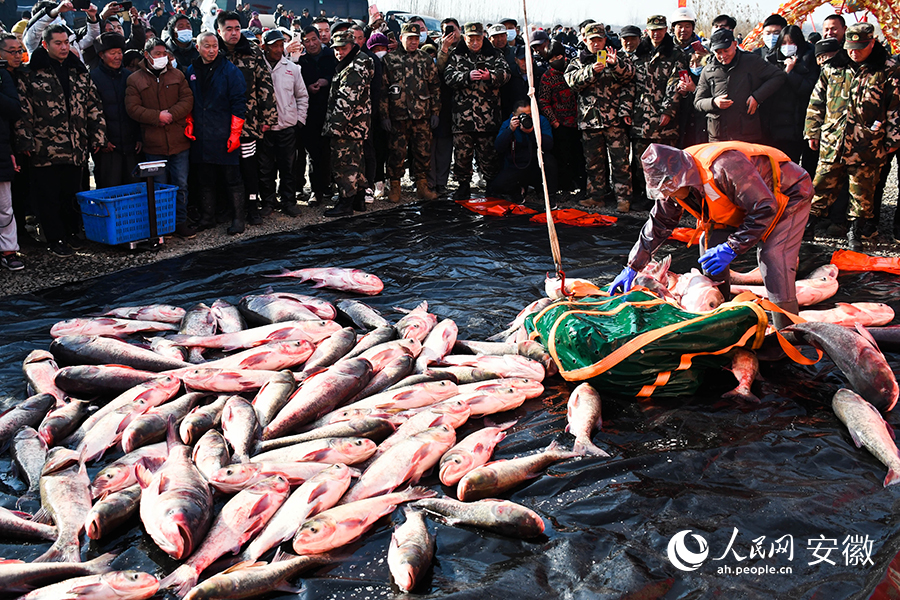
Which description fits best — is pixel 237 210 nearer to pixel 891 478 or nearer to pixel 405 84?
pixel 405 84

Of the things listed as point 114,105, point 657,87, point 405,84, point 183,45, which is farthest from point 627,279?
point 183,45

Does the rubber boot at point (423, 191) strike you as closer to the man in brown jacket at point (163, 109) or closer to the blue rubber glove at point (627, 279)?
the man in brown jacket at point (163, 109)

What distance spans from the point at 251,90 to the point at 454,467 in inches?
250

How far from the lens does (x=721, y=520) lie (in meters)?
3.15

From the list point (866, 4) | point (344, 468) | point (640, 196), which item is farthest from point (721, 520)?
point (866, 4)

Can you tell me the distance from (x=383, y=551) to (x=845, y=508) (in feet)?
6.99

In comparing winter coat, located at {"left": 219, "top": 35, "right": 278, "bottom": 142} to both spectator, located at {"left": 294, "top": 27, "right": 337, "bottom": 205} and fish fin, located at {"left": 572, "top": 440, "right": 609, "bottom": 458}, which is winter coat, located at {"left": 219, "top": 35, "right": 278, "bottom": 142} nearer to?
spectator, located at {"left": 294, "top": 27, "right": 337, "bottom": 205}

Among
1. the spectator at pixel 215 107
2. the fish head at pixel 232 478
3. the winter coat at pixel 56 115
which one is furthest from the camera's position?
the spectator at pixel 215 107

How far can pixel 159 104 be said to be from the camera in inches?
302

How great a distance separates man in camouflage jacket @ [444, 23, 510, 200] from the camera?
31.5 ft

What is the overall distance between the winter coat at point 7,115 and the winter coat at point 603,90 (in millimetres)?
6452

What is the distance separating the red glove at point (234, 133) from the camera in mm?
7863

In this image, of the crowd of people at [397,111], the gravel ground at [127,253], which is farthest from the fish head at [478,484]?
the gravel ground at [127,253]

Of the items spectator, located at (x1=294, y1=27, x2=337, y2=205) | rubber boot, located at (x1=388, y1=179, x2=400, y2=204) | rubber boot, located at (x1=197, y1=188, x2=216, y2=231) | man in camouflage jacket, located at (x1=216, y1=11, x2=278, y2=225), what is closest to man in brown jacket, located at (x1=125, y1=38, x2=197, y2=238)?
rubber boot, located at (x1=197, y1=188, x2=216, y2=231)
